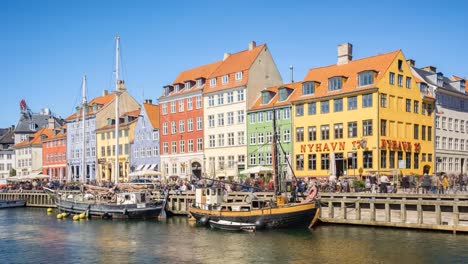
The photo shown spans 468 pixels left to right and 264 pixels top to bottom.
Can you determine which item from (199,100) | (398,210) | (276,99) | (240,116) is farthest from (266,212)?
(199,100)

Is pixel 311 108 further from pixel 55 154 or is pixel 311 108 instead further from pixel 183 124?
pixel 55 154

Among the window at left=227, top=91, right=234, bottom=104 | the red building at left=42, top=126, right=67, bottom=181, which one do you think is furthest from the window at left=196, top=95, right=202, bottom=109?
the red building at left=42, top=126, right=67, bottom=181

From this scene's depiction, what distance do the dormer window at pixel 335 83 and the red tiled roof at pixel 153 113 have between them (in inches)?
1252

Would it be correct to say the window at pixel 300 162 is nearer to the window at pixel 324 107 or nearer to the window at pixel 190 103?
the window at pixel 324 107

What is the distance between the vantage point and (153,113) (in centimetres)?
8769

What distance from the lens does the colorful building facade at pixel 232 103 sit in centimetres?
7200

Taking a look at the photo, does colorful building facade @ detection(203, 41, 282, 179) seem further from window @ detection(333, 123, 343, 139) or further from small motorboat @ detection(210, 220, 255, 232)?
small motorboat @ detection(210, 220, 255, 232)

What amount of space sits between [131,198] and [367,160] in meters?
23.7

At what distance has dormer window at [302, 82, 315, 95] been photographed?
64.2 meters

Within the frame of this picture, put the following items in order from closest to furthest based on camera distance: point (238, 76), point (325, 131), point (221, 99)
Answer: point (325, 131), point (238, 76), point (221, 99)

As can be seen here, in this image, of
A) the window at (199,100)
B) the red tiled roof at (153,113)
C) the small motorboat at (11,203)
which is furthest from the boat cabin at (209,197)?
the small motorboat at (11,203)

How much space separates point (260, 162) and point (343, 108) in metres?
13.3

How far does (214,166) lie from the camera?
73625mm

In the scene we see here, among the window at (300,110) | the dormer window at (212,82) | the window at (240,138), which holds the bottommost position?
the window at (240,138)
